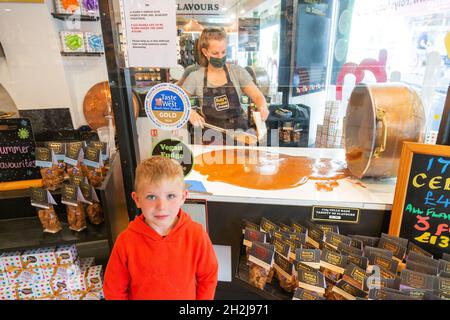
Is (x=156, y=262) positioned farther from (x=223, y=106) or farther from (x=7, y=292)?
(x=7, y=292)

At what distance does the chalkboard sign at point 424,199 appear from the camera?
1.11 meters

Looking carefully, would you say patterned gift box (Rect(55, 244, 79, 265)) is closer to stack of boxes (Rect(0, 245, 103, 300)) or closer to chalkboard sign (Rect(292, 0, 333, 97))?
stack of boxes (Rect(0, 245, 103, 300))

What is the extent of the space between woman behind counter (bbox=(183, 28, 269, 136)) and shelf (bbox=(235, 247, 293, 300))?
2.14ft

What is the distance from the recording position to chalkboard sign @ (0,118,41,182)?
61.1 inches

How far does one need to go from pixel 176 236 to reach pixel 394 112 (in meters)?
0.96

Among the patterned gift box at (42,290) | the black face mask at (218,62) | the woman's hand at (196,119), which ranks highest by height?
the black face mask at (218,62)

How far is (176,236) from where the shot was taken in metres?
1.02

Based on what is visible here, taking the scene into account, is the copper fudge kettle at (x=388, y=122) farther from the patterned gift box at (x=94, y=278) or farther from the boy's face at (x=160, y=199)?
the patterned gift box at (x=94, y=278)

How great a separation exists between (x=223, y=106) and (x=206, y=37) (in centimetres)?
30

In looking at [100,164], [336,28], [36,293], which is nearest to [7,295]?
[36,293]

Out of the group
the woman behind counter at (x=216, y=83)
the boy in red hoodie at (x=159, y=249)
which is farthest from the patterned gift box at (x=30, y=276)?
the woman behind counter at (x=216, y=83)

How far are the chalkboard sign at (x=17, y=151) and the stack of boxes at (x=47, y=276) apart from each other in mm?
413

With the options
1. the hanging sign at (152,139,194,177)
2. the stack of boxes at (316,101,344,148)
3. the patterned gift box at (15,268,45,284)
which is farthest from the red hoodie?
the stack of boxes at (316,101,344,148)

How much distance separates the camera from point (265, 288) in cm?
115
